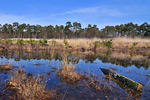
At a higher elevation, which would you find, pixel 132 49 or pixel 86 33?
pixel 86 33

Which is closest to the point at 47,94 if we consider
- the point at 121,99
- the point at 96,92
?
the point at 96,92

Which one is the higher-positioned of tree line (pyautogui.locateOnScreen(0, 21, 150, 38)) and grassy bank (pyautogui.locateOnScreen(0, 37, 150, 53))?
tree line (pyautogui.locateOnScreen(0, 21, 150, 38))

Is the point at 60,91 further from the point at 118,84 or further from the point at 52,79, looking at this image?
the point at 118,84

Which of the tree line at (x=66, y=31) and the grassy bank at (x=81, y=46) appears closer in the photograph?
the grassy bank at (x=81, y=46)

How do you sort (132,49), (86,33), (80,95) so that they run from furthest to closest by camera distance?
1. (86,33)
2. (132,49)
3. (80,95)

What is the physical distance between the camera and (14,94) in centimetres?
294

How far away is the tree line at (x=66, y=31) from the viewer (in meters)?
37.3

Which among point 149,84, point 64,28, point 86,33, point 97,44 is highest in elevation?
point 64,28

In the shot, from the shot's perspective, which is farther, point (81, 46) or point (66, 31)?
point (66, 31)

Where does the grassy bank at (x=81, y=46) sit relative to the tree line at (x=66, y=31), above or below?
below

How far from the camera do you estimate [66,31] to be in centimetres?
4419

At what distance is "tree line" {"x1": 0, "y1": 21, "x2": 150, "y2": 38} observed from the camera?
37312 mm

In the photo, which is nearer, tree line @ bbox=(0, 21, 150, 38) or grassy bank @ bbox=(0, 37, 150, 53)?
grassy bank @ bbox=(0, 37, 150, 53)

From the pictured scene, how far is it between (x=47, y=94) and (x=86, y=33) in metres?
36.6
